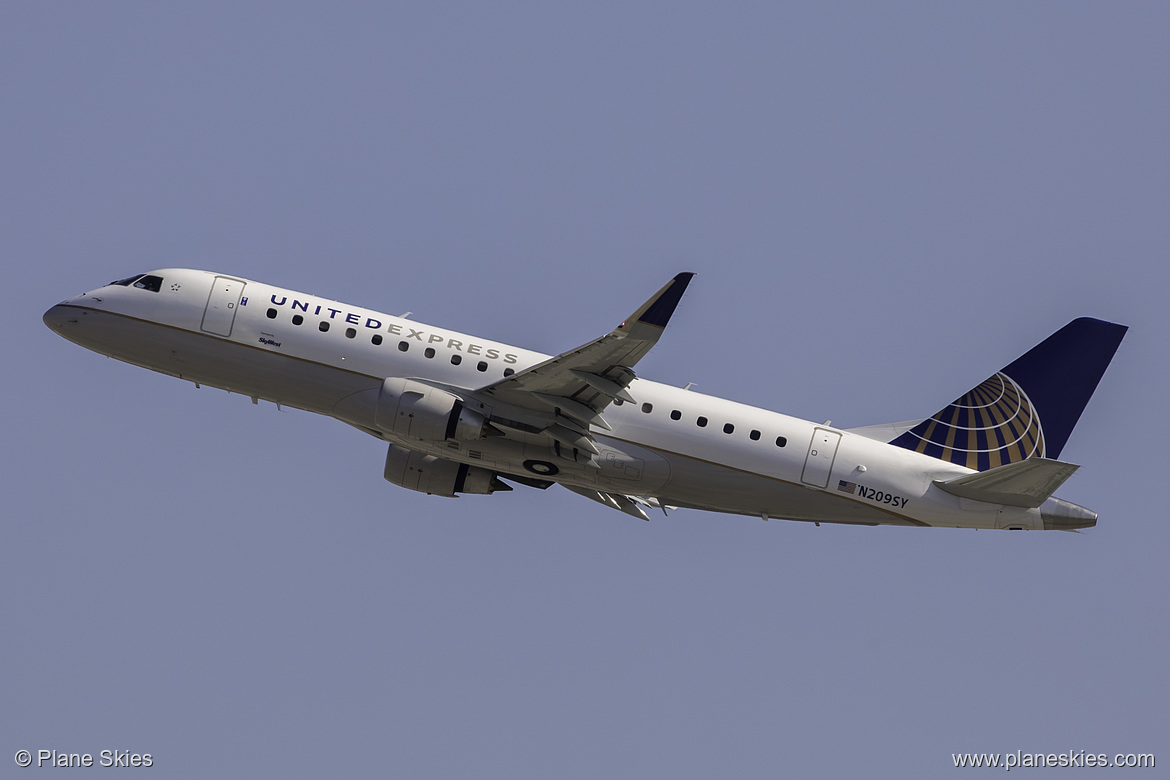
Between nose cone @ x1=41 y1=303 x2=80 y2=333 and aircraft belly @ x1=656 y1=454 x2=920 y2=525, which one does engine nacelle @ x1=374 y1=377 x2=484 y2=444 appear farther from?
nose cone @ x1=41 y1=303 x2=80 y2=333

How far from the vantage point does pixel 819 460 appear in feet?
122

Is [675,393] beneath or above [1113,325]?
beneath

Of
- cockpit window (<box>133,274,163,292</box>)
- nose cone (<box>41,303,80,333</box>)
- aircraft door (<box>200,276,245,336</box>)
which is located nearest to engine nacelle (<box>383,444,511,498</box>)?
aircraft door (<box>200,276,245,336</box>)

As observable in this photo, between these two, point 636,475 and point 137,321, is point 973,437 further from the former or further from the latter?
point 137,321

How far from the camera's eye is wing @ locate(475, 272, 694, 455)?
31.7 meters

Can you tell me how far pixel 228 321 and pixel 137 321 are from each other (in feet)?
9.63

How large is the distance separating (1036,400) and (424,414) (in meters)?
20.3

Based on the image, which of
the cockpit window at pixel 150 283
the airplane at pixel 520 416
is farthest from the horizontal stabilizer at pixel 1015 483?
the cockpit window at pixel 150 283

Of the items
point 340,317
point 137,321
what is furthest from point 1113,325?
point 137,321

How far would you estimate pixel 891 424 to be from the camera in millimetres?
40156

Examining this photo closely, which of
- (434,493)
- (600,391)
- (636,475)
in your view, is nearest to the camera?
(600,391)

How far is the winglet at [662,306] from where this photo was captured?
3111 centimetres

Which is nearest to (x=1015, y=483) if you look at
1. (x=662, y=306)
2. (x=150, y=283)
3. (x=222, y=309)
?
(x=662, y=306)

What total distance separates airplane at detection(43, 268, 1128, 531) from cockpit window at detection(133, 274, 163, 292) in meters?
0.06
